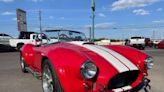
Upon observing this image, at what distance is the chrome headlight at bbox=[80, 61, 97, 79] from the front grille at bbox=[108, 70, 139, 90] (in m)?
0.32

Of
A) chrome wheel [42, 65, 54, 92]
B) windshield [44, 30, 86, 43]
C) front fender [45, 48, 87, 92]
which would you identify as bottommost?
chrome wheel [42, 65, 54, 92]

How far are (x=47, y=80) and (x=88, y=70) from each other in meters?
1.53

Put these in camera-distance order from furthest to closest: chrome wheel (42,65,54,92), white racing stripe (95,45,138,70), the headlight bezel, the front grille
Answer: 1. chrome wheel (42,65,54,92)
2. white racing stripe (95,45,138,70)
3. the front grille
4. the headlight bezel

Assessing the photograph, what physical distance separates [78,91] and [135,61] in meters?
1.43

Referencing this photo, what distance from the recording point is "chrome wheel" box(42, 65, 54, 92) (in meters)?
6.14

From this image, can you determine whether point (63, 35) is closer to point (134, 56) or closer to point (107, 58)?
point (134, 56)

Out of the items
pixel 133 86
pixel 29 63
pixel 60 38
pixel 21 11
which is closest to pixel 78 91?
pixel 133 86

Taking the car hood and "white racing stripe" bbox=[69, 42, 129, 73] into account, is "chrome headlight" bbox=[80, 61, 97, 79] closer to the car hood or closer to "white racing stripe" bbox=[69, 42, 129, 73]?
the car hood

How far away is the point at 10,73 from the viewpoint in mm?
10648

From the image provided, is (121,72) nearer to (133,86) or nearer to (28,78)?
(133,86)

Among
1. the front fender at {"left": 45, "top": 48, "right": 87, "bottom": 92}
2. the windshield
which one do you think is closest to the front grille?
the front fender at {"left": 45, "top": 48, "right": 87, "bottom": 92}

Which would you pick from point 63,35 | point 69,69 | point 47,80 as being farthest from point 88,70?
point 63,35

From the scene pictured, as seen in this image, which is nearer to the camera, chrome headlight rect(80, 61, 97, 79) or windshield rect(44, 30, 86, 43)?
chrome headlight rect(80, 61, 97, 79)

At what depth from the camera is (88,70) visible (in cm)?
521
